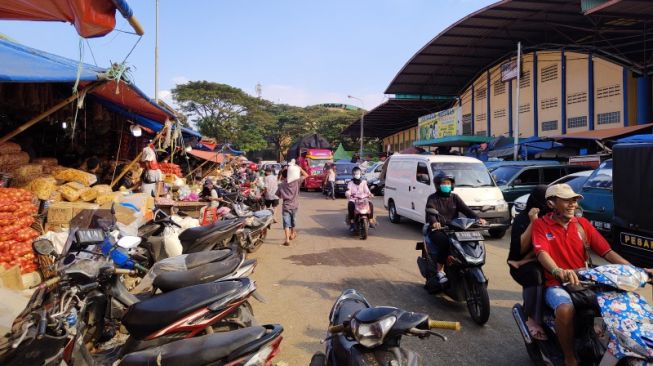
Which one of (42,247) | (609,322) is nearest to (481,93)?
(609,322)

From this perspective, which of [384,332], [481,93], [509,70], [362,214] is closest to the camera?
[384,332]

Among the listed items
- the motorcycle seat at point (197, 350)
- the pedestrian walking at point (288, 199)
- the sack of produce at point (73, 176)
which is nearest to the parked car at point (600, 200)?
the pedestrian walking at point (288, 199)

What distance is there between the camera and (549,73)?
22406mm

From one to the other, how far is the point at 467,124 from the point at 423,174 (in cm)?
2296

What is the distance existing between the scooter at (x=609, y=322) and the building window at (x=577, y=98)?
20.9 meters

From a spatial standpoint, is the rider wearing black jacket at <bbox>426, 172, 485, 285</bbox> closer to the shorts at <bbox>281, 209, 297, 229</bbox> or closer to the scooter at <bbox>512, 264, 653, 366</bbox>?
the scooter at <bbox>512, 264, 653, 366</bbox>

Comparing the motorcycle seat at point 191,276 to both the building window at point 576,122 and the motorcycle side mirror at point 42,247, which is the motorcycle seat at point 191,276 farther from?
the building window at point 576,122

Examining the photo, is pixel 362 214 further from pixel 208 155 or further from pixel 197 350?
pixel 208 155

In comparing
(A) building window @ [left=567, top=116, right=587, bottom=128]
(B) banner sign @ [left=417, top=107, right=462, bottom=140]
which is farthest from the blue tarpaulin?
(B) banner sign @ [left=417, top=107, right=462, bottom=140]

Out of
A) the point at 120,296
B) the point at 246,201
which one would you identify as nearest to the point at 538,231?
the point at 120,296

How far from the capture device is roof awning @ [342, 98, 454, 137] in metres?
34.6

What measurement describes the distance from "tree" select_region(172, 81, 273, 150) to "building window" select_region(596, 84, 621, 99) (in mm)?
38032

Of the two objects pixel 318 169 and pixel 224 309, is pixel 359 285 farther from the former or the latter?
pixel 318 169

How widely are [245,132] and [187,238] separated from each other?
48630 mm
